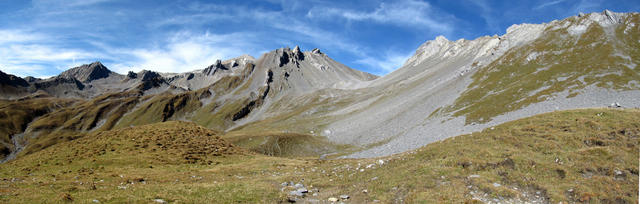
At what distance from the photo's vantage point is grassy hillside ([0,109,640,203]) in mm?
17234

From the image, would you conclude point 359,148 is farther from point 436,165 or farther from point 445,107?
point 436,165

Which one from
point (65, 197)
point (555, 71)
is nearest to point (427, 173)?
point (65, 197)

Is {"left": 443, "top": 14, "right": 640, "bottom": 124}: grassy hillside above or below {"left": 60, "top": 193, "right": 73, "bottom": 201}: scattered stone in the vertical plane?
above

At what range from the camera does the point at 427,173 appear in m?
21.8

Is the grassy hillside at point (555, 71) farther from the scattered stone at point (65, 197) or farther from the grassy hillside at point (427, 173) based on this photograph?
the scattered stone at point (65, 197)

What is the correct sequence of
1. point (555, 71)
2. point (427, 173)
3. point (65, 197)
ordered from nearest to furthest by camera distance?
point (65, 197)
point (427, 173)
point (555, 71)

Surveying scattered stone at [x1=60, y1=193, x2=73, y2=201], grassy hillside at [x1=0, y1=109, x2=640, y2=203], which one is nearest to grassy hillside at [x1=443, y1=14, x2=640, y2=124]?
grassy hillside at [x1=0, y1=109, x2=640, y2=203]

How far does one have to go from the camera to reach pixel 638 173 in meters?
18.0

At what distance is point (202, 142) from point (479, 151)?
40.6m

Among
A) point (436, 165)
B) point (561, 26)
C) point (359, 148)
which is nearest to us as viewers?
point (436, 165)

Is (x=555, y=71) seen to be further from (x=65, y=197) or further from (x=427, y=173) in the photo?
(x=65, y=197)

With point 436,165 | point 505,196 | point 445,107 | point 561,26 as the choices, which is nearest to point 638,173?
point 505,196

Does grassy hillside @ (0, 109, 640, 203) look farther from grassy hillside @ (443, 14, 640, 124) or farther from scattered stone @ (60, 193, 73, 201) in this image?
grassy hillside @ (443, 14, 640, 124)

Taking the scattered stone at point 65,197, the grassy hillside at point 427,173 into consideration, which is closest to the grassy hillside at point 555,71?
the grassy hillside at point 427,173
